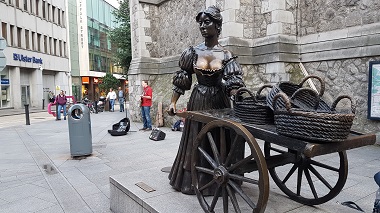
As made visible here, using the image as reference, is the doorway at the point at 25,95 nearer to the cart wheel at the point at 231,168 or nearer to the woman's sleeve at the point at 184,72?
the woman's sleeve at the point at 184,72

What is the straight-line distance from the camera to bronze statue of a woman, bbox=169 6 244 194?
307cm

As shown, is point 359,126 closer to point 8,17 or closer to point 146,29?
point 146,29

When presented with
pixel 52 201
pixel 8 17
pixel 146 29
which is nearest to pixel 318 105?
pixel 52 201

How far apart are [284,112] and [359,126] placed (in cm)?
628

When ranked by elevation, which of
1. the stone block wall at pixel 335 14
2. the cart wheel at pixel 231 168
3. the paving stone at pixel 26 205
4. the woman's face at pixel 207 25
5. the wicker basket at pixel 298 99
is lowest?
the paving stone at pixel 26 205

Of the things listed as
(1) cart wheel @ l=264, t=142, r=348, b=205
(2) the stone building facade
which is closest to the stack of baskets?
(1) cart wheel @ l=264, t=142, r=348, b=205

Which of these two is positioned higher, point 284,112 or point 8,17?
→ point 8,17

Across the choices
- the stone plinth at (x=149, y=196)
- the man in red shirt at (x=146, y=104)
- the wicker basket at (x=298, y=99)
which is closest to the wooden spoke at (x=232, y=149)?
the wicker basket at (x=298, y=99)

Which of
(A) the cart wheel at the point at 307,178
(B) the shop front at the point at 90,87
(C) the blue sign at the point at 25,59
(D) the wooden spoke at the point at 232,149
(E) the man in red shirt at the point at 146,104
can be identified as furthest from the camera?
(B) the shop front at the point at 90,87

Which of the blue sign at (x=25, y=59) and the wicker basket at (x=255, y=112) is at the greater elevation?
the blue sign at (x=25, y=59)

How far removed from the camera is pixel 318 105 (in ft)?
8.04

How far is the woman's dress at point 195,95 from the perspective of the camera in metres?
3.15

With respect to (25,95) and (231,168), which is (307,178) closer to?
(231,168)

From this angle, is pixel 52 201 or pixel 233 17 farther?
pixel 233 17
